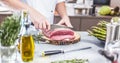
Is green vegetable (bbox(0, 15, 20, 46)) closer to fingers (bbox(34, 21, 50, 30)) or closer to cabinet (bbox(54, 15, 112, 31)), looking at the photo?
fingers (bbox(34, 21, 50, 30))

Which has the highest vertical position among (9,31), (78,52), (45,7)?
(45,7)

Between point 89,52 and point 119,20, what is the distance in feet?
0.77

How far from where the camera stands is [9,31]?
1054 mm

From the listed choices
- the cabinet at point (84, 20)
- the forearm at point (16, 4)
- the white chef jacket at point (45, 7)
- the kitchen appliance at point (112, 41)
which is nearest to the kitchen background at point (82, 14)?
the cabinet at point (84, 20)

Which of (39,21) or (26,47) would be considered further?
(39,21)

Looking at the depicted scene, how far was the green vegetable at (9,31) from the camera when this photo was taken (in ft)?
3.45

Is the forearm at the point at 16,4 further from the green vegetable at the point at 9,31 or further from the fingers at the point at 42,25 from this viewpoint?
the green vegetable at the point at 9,31

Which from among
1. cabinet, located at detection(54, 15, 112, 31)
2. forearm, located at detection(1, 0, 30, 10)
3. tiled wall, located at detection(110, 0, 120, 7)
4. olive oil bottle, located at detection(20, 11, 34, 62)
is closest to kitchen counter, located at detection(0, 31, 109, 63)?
olive oil bottle, located at detection(20, 11, 34, 62)

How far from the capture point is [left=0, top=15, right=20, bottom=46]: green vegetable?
1053 mm

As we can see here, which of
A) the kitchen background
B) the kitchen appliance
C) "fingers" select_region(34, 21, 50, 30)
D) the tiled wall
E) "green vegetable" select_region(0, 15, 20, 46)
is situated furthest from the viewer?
the tiled wall

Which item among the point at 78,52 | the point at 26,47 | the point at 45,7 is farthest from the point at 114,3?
the point at 26,47

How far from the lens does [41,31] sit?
1.51 m

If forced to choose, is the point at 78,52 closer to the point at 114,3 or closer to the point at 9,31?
the point at 9,31

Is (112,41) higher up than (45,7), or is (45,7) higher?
Answer: (45,7)
